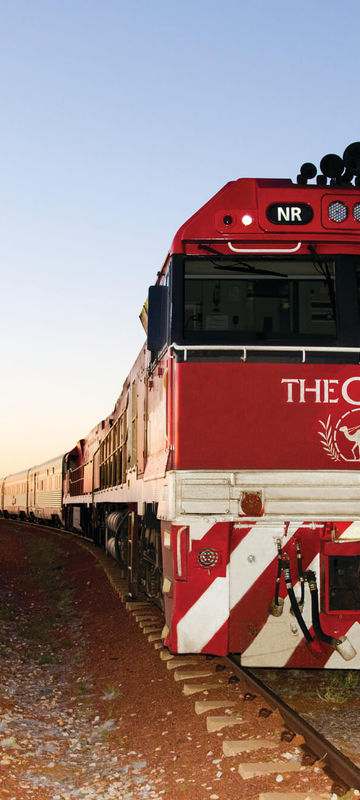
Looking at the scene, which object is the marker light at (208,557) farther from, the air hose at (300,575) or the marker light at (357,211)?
the marker light at (357,211)

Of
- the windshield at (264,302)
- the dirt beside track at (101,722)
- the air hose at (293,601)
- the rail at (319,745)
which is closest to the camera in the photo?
the rail at (319,745)

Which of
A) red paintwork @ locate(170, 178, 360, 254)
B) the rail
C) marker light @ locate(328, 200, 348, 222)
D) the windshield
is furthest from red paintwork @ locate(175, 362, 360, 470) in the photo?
the rail

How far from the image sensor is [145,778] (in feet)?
16.6

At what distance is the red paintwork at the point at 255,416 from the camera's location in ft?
19.6

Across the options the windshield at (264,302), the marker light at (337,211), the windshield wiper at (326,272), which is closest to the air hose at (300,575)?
the windshield at (264,302)

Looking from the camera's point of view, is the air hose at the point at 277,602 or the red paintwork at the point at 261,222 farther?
the red paintwork at the point at 261,222

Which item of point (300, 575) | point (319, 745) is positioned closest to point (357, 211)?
point (300, 575)

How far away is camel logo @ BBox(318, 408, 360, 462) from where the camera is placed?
5.96m

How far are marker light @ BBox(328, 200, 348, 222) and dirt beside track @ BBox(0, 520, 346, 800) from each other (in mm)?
3583

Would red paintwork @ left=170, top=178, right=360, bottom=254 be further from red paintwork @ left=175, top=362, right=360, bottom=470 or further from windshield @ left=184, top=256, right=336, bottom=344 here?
red paintwork @ left=175, top=362, right=360, bottom=470

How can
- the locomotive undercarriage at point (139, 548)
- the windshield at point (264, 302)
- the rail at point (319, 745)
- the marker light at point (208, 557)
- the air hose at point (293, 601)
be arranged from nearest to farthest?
the rail at point (319, 745)
the air hose at point (293, 601)
the marker light at point (208, 557)
the windshield at point (264, 302)
the locomotive undercarriage at point (139, 548)

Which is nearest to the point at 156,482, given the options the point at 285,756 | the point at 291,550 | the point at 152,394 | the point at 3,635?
the point at 152,394

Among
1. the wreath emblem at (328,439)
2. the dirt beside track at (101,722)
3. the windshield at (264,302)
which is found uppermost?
the windshield at (264,302)

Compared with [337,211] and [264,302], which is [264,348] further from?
[337,211]
